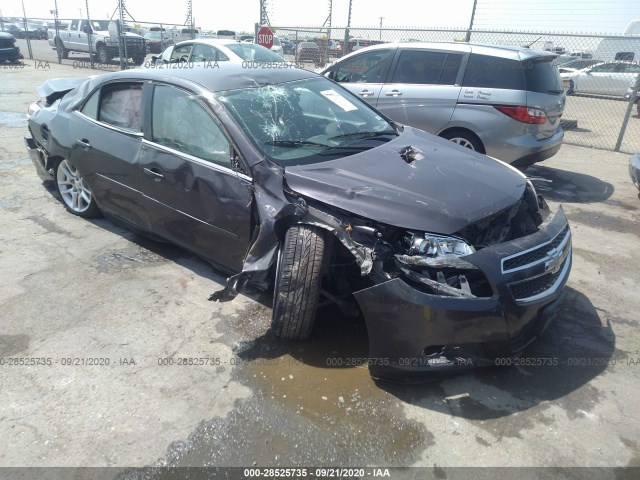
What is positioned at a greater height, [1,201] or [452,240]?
[452,240]

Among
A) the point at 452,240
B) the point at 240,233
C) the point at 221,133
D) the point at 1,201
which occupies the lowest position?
the point at 1,201

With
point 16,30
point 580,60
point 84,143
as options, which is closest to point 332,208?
point 84,143

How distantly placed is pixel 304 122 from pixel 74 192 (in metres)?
2.74

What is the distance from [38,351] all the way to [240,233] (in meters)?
1.46

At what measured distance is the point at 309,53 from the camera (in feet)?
48.8

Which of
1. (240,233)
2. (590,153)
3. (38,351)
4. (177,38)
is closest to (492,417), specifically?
(240,233)

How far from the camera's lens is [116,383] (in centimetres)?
279

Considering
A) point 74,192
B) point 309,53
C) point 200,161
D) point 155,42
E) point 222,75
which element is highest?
point 222,75

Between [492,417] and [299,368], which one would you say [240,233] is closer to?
[299,368]

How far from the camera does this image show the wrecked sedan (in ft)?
8.52

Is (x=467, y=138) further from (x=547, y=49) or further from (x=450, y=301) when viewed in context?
(x=547, y=49)

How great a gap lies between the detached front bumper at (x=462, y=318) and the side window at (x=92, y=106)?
323cm

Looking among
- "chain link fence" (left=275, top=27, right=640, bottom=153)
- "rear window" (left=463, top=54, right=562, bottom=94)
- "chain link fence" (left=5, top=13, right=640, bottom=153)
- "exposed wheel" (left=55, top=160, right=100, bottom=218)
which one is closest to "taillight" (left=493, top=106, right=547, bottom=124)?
"rear window" (left=463, top=54, right=562, bottom=94)

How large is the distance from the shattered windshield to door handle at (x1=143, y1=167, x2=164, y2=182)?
77cm
